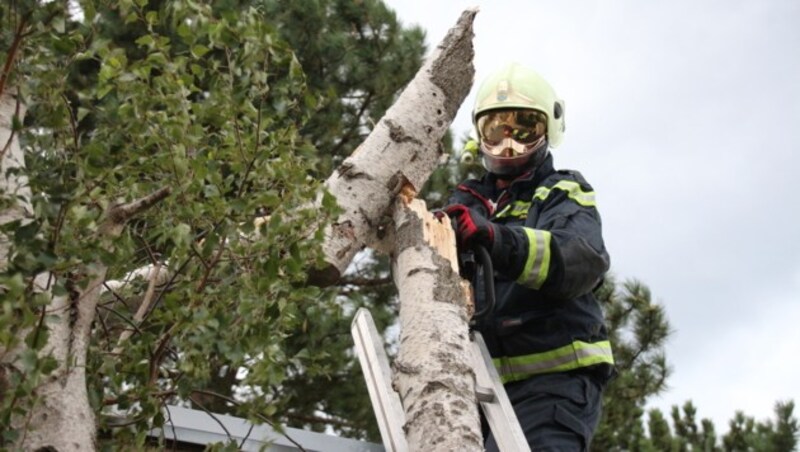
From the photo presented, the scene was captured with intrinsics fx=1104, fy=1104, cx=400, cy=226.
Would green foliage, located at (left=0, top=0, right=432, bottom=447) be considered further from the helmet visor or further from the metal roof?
the helmet visor

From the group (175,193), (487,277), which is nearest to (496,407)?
(487,277)

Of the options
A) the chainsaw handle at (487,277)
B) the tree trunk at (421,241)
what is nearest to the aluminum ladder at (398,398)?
the chainsaw handle at (487,277)

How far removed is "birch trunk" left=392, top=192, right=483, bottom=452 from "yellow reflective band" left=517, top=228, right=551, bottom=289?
219mm

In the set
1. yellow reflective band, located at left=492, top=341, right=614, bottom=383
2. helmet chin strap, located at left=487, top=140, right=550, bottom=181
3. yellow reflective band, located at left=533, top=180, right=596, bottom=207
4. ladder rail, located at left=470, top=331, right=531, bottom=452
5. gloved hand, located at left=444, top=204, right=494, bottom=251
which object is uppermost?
helmet chin strap, located at left=487, top=140, right=550, bottom=181

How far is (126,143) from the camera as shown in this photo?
247 centimetres

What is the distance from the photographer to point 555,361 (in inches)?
142

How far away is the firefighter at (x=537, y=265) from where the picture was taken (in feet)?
10.9

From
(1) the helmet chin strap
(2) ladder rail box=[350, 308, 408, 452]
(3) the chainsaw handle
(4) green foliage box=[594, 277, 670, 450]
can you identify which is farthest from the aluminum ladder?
(4) green foliage box=[594, 277, 670, 450]

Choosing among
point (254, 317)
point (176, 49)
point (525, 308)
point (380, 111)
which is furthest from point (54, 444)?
point (380, 111)

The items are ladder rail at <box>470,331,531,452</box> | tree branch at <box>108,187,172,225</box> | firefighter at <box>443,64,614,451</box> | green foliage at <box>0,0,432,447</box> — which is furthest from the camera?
firefighter at <box>443,64,614,451</box>

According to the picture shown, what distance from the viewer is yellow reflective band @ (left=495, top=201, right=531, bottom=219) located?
390cm

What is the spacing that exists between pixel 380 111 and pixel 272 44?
6130 millimetres

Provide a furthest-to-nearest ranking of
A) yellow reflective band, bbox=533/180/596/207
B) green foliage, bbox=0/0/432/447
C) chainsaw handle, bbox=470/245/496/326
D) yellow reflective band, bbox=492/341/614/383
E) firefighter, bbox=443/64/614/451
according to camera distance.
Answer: yellow reflective band, bbox=533/180/596/207
yellow reflective band, bbox=492/341/614/383
firefighter, bbox=443/64/614/451
chainsaw handle, bbox=470/245/496/326
green foliage, bbox=0/0/432/447

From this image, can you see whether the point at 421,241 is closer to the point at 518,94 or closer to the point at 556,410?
the point at 556,410
